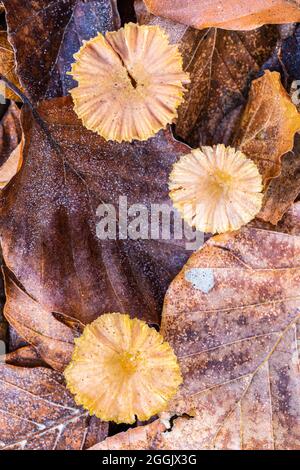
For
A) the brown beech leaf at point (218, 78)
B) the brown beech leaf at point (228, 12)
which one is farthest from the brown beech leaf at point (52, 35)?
the brown beech leaf at point (218, 78)

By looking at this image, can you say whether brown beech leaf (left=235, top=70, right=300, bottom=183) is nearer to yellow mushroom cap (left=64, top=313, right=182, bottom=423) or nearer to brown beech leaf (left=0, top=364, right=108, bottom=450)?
yellow mushroom cap (left=64, top=313, right=182, bottom=423)

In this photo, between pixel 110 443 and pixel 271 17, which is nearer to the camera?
pixel 271 17

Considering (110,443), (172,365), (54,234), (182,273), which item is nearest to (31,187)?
(54,234)

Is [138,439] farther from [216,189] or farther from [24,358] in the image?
[216,189]

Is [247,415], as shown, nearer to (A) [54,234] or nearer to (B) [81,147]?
(A) [54,234]

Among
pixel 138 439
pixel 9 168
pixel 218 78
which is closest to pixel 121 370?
pixel 138 439

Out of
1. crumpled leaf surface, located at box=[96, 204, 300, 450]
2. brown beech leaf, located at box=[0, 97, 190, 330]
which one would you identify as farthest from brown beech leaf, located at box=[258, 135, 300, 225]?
brown beech leaf, located at box=[0, 97, 190, 330]
